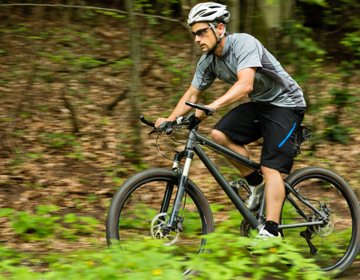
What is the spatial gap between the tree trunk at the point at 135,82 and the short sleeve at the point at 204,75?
93.1 inches

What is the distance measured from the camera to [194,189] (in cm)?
350

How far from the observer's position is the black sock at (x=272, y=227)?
→ 11.7ft

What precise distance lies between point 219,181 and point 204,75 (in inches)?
39.4

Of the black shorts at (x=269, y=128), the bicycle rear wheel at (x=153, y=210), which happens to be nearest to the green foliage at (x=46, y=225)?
the bicycle rear wheel at (x=153, y=210)

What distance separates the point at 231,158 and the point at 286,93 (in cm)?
77

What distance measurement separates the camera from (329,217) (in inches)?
154

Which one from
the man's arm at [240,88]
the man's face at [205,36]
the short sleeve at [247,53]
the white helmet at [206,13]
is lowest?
the man's arm at [240,88]

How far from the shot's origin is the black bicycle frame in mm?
3389

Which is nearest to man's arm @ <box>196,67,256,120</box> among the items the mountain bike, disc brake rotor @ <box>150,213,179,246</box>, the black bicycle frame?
the mountain bike

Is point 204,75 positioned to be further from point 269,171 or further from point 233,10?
point 233,10

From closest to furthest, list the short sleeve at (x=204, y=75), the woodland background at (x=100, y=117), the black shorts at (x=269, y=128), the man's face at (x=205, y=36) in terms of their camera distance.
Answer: the man's face at (x=205, y=36)
the black shorts at (x=269, y=128)
the short sleeve at (x=204, y=75)
the woodland background at (x=100, y=117)

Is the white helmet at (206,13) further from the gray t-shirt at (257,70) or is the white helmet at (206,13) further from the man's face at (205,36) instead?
the gray t-shirt at (257,70)

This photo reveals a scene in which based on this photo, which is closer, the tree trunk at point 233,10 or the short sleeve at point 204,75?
the short sleeve at point 204,75

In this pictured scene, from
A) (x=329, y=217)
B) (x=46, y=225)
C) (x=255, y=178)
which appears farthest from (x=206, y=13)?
(x=46, y=225)
